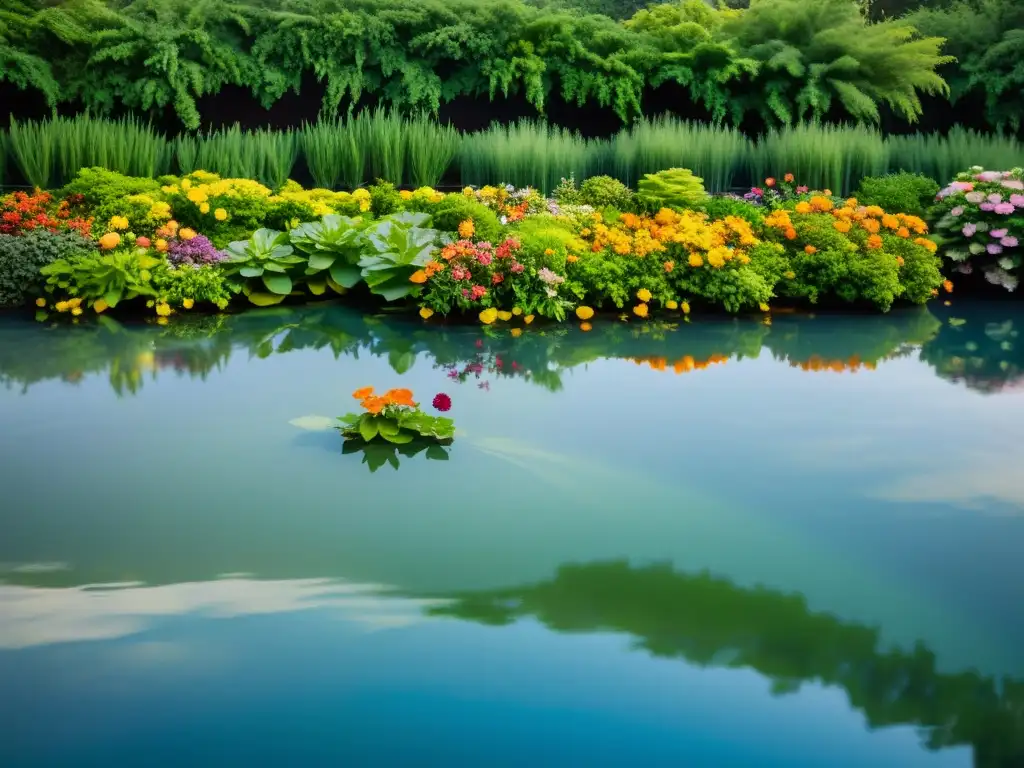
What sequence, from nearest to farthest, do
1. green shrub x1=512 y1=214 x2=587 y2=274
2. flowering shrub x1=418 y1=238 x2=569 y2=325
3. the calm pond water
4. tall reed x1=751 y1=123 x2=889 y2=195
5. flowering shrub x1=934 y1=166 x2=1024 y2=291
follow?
the calm pond water
flowering shrub x1=418 y1=238 x2=569 y2=325
green shrub x1=512 y1=214 x2=587 y2=274
flowering shrub x1=934 y1=166 x2=1024 y2=291
tall reed x1=751 y1=123 x2=889 y2=195

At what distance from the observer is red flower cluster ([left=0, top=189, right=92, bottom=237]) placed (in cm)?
669

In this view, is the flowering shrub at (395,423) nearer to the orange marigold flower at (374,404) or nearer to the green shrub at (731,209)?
the orange marigold flower at (374,404)

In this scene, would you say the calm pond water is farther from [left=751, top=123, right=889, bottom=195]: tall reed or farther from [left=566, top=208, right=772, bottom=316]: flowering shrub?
[left=751, top=123, right=889, bottom=195]: tall reed

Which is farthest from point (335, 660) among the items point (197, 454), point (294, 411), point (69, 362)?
point (69, 362)

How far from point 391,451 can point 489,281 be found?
2.38 m

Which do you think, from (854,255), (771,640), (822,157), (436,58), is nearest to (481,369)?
(771,640)

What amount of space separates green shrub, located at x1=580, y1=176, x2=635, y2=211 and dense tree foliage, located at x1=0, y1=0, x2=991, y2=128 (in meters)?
1.49

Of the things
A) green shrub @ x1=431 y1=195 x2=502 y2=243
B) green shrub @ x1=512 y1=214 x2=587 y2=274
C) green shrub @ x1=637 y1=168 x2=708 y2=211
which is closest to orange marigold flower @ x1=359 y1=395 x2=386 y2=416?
green shrub @ x1=512 y1=214 x2=587 y2=274

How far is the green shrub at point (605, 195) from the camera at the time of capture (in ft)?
26.3

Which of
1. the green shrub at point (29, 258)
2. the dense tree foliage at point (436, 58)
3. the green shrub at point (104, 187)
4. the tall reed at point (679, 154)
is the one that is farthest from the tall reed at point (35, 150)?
the tall reed at point (679, 154)

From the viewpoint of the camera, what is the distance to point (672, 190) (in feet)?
25.8

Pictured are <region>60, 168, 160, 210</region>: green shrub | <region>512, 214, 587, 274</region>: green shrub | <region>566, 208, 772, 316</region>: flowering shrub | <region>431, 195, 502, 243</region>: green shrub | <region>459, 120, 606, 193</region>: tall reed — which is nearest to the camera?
<region>512, 214, 587, 274</region>: green shrub

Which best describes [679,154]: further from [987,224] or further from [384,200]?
[384,200]

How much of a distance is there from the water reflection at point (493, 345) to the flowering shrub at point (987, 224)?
0.99m
